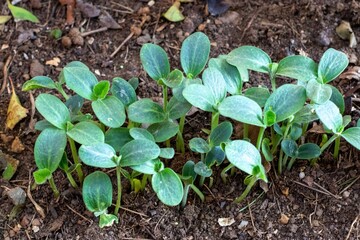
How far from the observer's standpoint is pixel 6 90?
6.16 ft

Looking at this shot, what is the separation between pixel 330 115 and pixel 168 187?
1.39 feet

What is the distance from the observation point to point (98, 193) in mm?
1476

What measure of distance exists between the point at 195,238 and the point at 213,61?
1.50ft

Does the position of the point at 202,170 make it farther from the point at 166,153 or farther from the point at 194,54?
the point at 194,54

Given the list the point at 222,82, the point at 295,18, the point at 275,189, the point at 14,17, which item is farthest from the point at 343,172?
the point at 14,17

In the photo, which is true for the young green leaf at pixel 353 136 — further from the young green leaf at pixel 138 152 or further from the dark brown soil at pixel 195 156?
the young green leaf at pixel 138 152

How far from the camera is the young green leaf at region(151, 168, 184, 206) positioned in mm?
1379

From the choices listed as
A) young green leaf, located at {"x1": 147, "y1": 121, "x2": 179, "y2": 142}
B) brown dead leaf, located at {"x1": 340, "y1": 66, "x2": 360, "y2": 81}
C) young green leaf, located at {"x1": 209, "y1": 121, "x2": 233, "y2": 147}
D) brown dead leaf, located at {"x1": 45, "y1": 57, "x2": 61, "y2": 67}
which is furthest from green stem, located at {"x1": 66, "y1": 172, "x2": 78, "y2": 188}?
brown dead leaf, located at {"x1": 340, "y1": 66, "x2": 360, "y2": 81}

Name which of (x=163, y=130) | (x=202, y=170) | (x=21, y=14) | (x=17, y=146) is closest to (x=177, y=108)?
(x=163, y=130)

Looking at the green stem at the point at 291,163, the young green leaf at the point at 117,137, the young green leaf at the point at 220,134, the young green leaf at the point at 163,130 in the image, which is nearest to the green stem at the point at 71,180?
the young green leaf at the point at 117,137

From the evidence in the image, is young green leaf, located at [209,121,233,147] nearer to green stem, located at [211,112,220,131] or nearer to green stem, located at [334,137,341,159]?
green stem, located at [211,112,220,131]

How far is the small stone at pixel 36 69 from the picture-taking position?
1892 mm

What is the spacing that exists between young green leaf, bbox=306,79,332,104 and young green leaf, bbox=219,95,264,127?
128mm

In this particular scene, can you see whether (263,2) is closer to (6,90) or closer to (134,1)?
(134,1)
